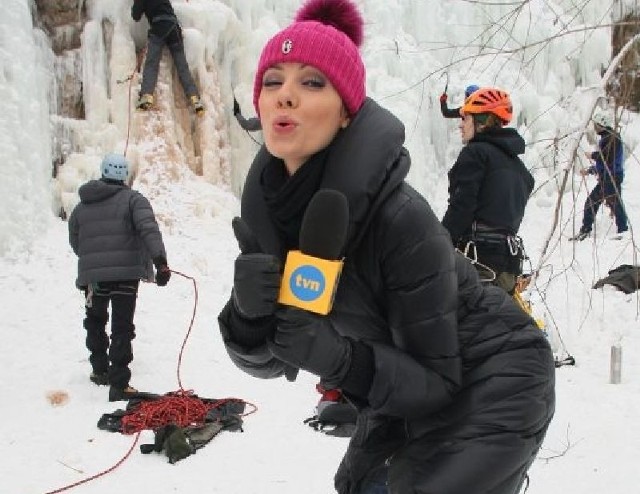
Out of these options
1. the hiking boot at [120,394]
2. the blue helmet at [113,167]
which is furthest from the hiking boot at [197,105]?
the hiking boot at [120,394]

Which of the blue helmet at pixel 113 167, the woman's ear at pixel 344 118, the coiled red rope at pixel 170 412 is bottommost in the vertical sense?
the coiled red rope at pixel 170 412

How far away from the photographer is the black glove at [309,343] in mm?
1426

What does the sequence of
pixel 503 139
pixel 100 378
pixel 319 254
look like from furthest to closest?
pixel 100 378 < pixel 503 139 < pixel 319 254

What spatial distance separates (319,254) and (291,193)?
0.27m

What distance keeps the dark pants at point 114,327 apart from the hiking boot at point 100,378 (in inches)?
0.9

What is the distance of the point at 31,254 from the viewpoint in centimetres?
697

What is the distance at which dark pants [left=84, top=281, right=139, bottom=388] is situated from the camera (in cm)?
480

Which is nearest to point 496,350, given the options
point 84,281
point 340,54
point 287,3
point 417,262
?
point 417,262

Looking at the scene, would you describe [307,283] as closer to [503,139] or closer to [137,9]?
[503,139]

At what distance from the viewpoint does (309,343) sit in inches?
56.4

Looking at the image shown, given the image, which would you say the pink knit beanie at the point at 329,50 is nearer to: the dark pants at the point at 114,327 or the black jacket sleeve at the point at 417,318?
the black jacket sleeve at the point at 417,318

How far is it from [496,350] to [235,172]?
808cm

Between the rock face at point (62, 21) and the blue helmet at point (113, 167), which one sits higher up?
the rock face at point (62, 21)

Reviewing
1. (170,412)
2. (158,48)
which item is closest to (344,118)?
(170,412)
